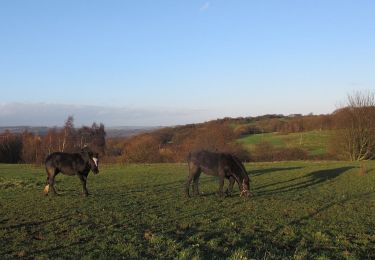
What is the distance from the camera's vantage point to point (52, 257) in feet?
24.3

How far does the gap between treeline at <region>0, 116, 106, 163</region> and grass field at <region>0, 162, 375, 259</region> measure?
4072 cm

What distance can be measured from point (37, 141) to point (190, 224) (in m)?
55.6

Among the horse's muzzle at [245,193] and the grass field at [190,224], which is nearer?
the grass field at [190,224]

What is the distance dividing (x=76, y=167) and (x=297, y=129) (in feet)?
208

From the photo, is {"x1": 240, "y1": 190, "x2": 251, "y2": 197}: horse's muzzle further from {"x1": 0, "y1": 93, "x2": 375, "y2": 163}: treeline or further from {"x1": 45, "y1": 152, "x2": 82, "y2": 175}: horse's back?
{"x1": 0, "y1": 93, "x2": 375, "y2": 163}: treeline

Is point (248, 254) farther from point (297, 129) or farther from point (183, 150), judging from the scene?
point (297, 129)

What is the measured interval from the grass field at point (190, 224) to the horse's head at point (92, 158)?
110 centimetres

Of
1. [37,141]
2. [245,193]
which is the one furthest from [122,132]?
[245,193]

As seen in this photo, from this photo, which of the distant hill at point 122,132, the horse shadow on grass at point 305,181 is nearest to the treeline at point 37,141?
the distant hill at point 122,132

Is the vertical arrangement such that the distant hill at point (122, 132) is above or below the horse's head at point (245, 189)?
above

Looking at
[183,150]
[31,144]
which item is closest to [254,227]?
[183,150]

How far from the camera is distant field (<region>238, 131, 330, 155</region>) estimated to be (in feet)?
178

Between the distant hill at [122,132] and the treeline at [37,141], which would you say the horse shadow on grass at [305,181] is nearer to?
the treeline at [37,141]

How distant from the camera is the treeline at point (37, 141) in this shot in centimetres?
5731
